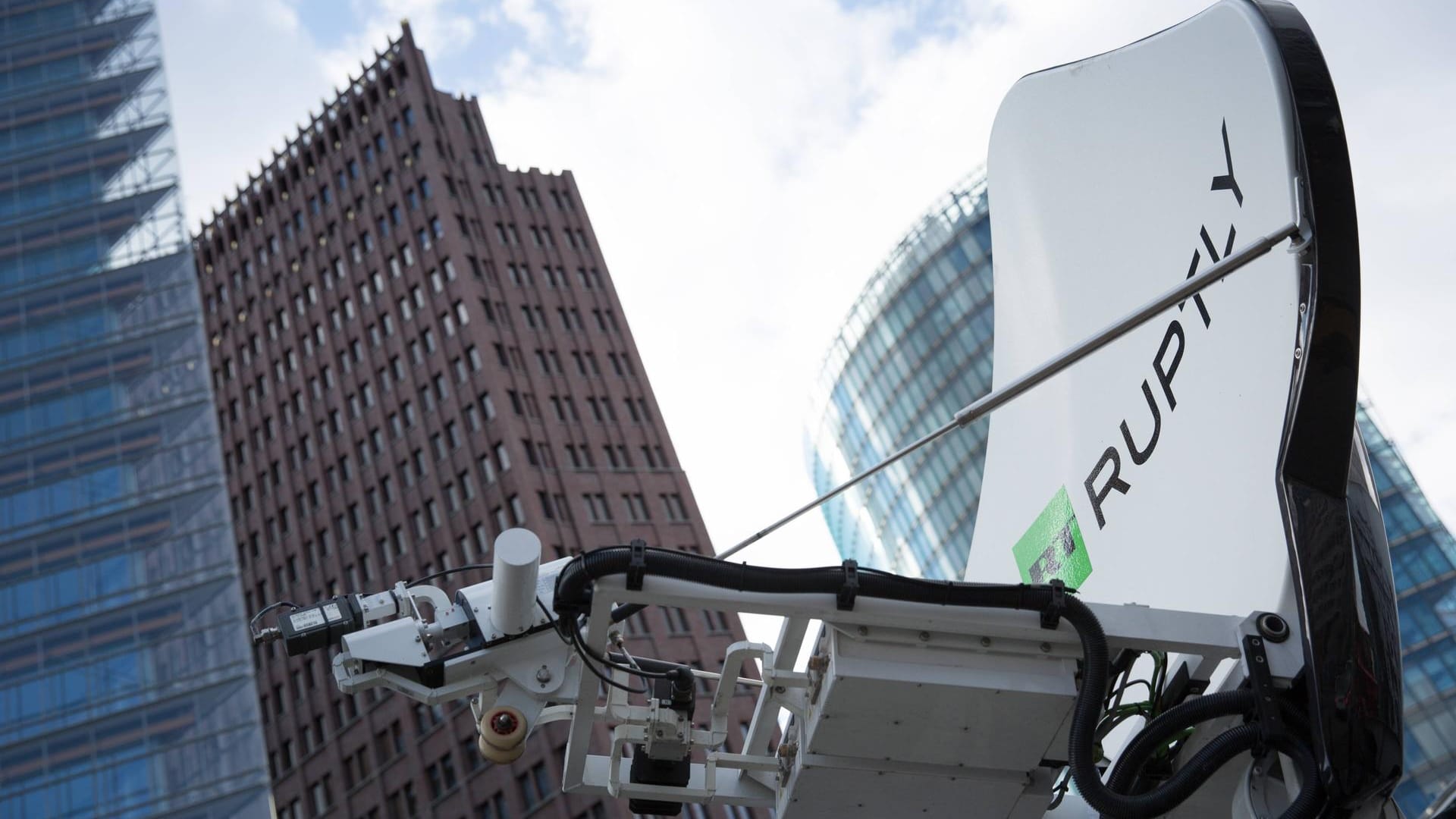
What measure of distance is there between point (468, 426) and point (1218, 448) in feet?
247

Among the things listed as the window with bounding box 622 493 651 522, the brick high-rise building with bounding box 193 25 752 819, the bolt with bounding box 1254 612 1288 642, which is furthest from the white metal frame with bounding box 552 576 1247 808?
the window with bounding box 622 493 651 522

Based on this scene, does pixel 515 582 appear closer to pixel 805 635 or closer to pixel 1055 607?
pixel 805 635

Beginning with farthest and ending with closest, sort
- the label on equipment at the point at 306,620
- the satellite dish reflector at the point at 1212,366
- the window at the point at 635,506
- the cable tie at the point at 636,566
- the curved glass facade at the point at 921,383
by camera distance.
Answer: the curved glass facade at the point at 921,383 < the window at the point at 635,506 < the label on equipment at the point at 306,620 < the cable tie at the point at 636,566 < the satellite dish reflector at the point at 1212,366

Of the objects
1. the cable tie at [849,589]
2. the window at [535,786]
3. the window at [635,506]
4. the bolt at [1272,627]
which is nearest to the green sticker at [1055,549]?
the bolt at [1272,627]

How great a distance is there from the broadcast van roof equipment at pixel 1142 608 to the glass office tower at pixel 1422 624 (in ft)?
159

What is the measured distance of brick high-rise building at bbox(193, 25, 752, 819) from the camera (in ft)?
251

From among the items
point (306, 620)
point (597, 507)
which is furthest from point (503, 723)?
point (597, 507)

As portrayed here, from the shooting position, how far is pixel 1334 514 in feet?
23.1

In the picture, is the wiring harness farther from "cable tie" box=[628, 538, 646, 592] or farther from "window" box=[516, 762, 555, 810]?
"window" box=[516, 762, 555, 810]

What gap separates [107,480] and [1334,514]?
1792 inches

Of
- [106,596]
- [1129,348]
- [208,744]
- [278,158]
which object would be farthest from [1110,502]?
[278,158]

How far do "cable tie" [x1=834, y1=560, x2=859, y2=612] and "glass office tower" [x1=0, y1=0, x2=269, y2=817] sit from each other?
122ft

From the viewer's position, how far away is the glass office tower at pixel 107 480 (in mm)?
41562

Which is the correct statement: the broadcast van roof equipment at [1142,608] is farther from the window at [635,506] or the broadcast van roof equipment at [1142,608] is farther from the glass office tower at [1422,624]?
the window at [635,506]
